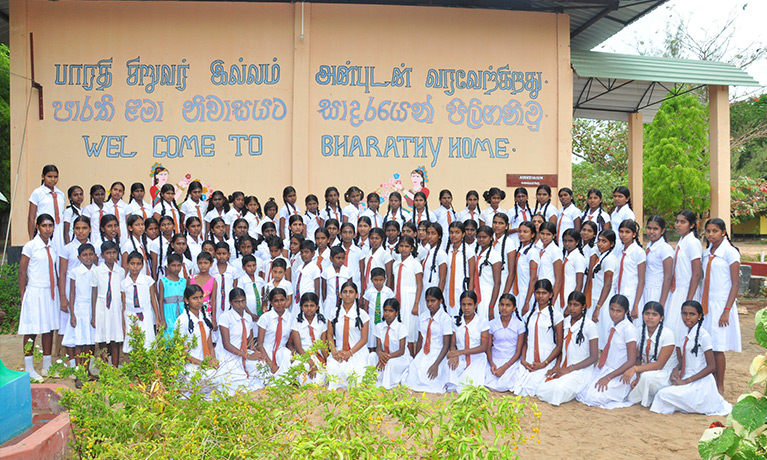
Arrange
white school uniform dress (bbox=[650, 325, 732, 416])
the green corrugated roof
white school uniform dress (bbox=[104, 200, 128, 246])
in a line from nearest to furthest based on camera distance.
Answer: white school uniform dress (bbox=[650, 325, 732, 416]) < white school uniform dress (bbox=[104, 200, 128, 246]) < the green corrugated roof

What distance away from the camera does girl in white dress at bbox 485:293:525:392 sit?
5.72 m

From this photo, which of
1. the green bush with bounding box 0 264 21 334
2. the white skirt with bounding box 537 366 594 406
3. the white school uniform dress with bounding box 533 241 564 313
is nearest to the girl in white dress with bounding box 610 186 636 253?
the white school uniform dress with bounding box 533 241 564 313

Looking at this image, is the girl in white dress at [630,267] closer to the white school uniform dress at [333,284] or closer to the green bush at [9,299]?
the white school uniform dress at [333,284]

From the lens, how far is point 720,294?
5402mm

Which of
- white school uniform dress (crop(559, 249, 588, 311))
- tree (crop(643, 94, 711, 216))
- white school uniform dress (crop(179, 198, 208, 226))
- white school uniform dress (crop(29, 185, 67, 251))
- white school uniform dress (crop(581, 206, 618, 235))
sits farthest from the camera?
tree (crop(643, 94, 711, 216))

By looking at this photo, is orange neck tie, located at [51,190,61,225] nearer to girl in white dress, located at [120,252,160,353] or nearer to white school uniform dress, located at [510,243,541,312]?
girl in white dress, located at [120,252,160,353]

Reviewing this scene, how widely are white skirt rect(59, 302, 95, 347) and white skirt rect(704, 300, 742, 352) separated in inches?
220

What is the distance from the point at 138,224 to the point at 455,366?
11.3 feet

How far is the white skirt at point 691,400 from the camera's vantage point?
5.05 metres

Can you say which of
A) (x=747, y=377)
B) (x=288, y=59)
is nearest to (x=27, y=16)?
(x=288, y=59)

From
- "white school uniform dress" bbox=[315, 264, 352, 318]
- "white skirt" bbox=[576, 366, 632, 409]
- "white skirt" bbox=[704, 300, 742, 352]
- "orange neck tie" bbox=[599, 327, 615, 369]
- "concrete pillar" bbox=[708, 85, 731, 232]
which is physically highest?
"concrete pillar" bbox=[708, 85, 731, 232]

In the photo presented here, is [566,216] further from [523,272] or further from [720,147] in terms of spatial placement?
[720,147]

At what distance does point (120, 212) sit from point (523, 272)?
4.56 m

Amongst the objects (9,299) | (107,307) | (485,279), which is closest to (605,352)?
(485,279)
